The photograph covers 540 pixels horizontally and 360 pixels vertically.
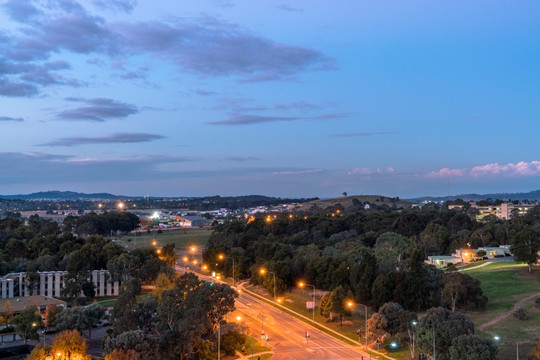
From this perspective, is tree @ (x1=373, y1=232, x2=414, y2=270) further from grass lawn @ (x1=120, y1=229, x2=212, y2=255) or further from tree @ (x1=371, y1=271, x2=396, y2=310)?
grass lawn @ (x1=120, y1=229, x2=212, y2=255)

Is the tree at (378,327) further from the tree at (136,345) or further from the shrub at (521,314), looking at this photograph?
the tree at (136,345)

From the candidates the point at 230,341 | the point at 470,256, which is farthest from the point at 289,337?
the point at 470,256

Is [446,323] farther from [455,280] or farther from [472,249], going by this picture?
[472,249]

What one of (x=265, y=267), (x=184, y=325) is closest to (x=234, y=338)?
(x=184, y=325)

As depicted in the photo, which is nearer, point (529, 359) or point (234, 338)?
point (529, 359)

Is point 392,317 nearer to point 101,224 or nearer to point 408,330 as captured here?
point 408,330
